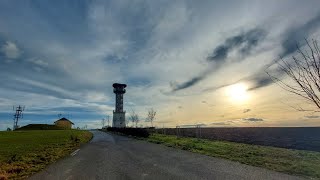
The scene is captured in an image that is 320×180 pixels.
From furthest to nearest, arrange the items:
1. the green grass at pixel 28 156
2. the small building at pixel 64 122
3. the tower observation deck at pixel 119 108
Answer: the small building at pixel 64 122 → the tower observation deck at pixel 119 108 → the green grass at pixel 28 156

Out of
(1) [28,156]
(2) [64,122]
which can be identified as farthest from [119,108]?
(1) [28,156]

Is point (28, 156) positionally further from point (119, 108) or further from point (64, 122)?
point (64, 122)

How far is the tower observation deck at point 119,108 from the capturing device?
Answer: 128 metres

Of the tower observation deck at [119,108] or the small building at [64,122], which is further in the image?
the small building at [64,122]

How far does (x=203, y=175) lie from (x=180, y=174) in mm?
873

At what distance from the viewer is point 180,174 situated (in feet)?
35.7

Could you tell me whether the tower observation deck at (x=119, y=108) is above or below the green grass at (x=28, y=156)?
above

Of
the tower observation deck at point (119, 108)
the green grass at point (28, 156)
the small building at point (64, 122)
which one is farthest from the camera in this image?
the small building at point (64, 122)

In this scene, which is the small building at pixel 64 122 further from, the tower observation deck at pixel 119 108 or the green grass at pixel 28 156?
the green grass at pixel 28 156

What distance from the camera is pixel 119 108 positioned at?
130 meters

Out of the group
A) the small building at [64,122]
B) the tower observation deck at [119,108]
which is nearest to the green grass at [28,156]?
the tower observation deck at [119,108]

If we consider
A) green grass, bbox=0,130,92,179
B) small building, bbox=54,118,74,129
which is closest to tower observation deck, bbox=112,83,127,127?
small building, bbox=54,118,74,129

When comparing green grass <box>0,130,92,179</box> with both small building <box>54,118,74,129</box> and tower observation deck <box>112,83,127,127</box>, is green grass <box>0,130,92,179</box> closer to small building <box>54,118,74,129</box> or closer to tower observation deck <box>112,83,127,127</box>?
tower observation deck <box>112,83,127,127</box>

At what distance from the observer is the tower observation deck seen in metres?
128
